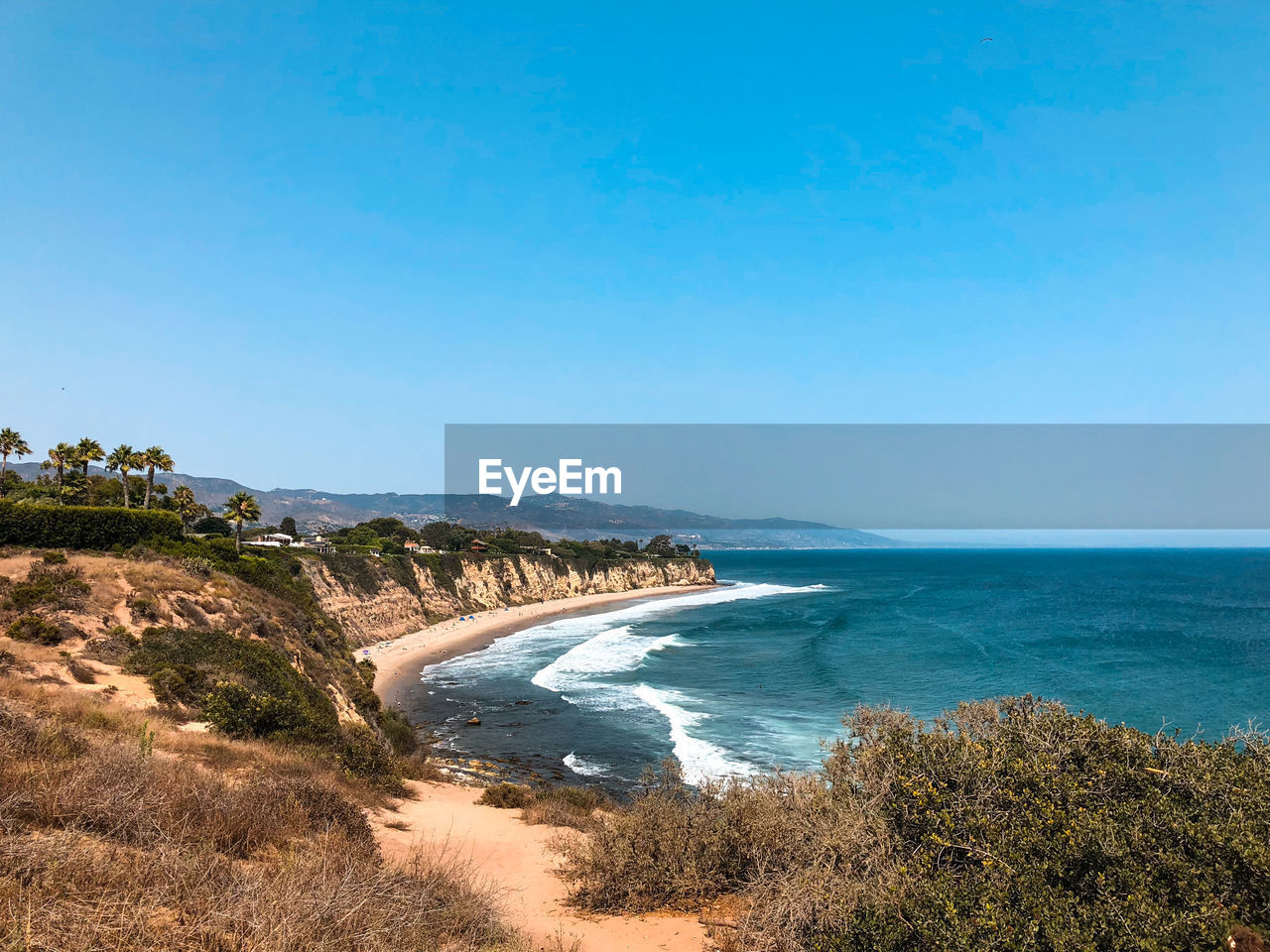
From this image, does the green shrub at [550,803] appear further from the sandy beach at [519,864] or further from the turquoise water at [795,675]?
the turquoise water at [795,675]

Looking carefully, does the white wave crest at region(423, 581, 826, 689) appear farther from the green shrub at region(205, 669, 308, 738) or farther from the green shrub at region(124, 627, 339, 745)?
the green shrub at region(205, 669, 308, 738)

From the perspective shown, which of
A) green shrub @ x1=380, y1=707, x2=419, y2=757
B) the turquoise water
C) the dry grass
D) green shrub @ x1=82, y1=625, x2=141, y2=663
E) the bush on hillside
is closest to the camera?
the dry grass

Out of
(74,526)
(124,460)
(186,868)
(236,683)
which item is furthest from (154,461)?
(186,868)

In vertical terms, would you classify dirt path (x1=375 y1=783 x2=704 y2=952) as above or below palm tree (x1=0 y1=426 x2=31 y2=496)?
below

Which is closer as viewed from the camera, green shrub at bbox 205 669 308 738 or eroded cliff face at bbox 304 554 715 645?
green shrub at bbox 205 669 308 738

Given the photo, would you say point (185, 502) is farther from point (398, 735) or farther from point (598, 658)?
point (398, 735)

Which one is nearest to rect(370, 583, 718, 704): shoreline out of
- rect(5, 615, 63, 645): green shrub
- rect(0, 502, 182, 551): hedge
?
rect(0, 502, 182, 551): hedge

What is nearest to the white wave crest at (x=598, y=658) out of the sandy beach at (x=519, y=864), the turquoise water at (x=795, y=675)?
the turquoise water at (x=795, y=675)
